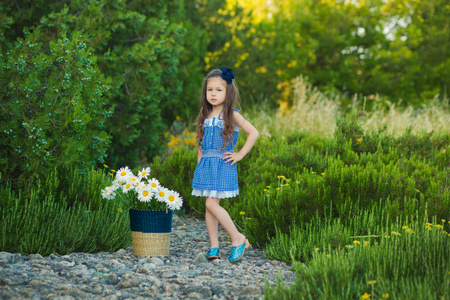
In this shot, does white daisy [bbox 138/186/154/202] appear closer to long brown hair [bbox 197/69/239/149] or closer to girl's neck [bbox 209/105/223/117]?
long brown hair [bbox 197/69/239/149]

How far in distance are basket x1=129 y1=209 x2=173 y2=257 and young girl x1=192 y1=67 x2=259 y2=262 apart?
38 cm

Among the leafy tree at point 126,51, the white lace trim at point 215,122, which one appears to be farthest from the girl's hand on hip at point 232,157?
the leafy tree at point 126,51

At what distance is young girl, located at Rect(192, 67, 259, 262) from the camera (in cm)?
386

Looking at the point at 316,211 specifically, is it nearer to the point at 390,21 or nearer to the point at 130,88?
the point at 130,88

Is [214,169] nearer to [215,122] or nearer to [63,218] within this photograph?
[215,122]

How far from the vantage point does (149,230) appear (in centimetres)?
390

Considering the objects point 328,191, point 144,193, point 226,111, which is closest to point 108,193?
point 144,193

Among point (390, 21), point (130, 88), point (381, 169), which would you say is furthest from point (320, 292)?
point (390, 21)

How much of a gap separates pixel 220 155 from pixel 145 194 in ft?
2.39

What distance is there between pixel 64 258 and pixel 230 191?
1.46 meters

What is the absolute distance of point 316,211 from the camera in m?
4.09

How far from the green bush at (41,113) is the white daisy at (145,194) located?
79 cm

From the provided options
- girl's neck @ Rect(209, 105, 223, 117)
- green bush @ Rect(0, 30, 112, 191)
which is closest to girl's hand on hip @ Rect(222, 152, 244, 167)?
girl's neck @ Rect(209, 105, 223, 117)

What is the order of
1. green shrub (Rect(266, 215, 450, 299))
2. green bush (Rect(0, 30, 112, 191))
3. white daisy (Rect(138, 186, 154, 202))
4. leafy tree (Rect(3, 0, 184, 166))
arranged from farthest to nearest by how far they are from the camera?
leafy tree (Rect(3, 0, 184, 166)) < green bush (Rect(0, 30, 112, 191)) < white daisy (Rect(138, 186, 154, 202)) < green shrub (Rect(266, 215, 450, 299))
